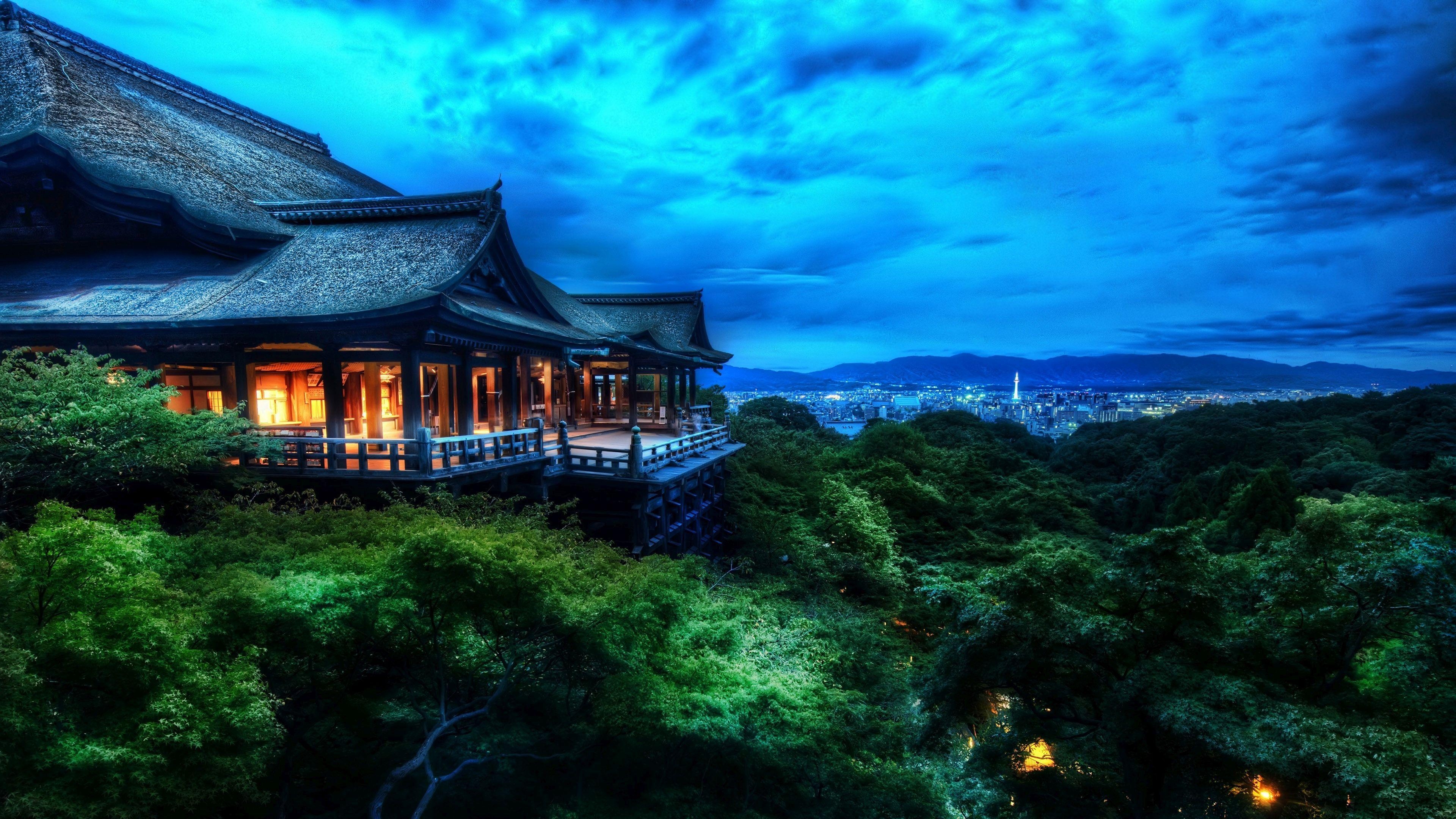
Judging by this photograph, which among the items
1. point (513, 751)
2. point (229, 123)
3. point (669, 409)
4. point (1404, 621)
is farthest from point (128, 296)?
point (1404, 621)

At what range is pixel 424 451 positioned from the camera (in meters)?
12.1

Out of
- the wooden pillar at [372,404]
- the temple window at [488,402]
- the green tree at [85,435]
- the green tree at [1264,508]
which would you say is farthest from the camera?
the green tree at [1264,508]

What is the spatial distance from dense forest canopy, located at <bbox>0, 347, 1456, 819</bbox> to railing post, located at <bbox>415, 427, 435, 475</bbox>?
28.1 inches

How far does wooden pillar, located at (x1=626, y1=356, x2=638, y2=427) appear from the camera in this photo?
26.8 meters

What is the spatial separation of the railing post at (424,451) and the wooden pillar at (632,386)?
48.0 ft

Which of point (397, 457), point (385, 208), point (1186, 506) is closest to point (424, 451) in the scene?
point (397, 457)

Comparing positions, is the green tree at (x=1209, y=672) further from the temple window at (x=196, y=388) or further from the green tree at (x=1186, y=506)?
the green tree at (x=1186, y=506)

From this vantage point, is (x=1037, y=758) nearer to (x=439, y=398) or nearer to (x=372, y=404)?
(x=439, y=398)

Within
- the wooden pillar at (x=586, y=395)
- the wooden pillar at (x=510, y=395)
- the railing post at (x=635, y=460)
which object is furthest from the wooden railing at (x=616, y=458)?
the wooden pillar at (x=586, y=395)

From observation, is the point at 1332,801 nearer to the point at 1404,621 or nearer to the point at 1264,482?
the point at 1404,621

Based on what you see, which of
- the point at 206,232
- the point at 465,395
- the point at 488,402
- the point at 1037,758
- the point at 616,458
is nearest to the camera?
the point at 1037,758

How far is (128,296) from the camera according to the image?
1379cm

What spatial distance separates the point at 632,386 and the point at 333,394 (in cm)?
1388

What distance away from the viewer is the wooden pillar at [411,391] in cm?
1330
